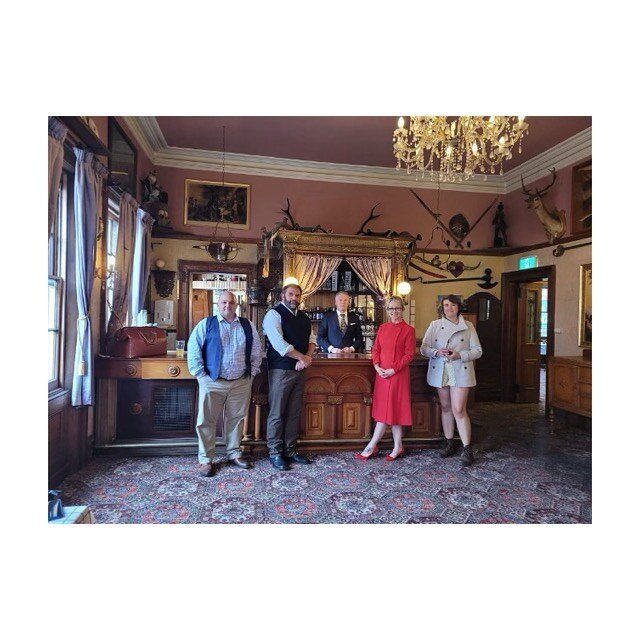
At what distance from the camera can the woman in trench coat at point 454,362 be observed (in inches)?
169

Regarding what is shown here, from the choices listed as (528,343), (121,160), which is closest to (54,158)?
(121,160)

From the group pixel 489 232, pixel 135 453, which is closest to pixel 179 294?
pixel 135 453

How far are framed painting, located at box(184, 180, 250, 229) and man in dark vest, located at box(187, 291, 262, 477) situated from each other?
12.2 feet

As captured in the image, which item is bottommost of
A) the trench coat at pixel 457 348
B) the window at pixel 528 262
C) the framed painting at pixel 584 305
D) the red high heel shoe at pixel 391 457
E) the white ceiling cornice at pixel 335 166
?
the red high heel shoe at pixel 391 457

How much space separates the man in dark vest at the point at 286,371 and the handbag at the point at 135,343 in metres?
1.28

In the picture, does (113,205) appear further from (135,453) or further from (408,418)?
(408,418)

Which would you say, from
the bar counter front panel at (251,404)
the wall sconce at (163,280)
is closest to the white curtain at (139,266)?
the wall sconce at (163,280)

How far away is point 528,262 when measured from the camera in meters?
7.78

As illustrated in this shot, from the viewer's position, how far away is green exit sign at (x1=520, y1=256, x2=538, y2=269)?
762cm

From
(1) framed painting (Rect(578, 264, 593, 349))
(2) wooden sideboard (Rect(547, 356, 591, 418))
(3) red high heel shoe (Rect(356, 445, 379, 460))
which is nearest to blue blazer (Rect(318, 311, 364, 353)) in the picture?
(3) red high heel shoe (Rect(356, 445, 379, 460))

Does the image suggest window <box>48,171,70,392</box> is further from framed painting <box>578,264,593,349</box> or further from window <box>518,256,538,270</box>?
window <box>518,256,538,270</box>

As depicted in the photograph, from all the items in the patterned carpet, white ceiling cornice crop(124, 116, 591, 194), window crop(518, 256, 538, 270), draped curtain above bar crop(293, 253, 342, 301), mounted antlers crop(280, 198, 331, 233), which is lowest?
the patterned carpet

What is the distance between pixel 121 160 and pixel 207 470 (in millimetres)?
3959

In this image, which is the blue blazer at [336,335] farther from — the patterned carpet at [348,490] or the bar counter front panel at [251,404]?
the patterned carpet at [348,490]
